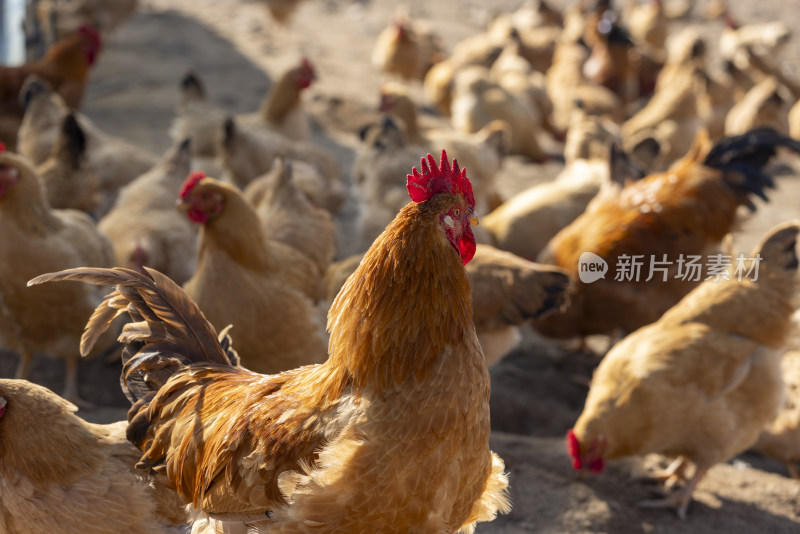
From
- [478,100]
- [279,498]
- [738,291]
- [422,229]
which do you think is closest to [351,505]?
[279,498]

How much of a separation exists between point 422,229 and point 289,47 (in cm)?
1208

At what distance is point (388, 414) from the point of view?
237 cm

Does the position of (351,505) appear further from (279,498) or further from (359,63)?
(359,63)

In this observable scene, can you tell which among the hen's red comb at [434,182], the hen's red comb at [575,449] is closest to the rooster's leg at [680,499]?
the hen's red comb at [575,449]

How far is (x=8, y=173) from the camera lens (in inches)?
169

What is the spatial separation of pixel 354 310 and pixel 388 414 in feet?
1.18

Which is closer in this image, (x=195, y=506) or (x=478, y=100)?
(x=195, y=506)

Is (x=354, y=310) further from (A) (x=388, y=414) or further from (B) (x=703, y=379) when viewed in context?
(B) (x=703, y=379)

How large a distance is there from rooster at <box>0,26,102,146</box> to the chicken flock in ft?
0.09

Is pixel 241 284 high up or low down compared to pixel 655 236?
down

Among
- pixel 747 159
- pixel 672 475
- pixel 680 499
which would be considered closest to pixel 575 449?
pixel 680 499

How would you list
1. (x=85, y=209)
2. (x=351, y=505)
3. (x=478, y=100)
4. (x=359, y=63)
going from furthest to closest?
1. (x=359, y=63)
2. (x=478, y=100)
3. (x=85, y=209)
4. (x=351, y=505)

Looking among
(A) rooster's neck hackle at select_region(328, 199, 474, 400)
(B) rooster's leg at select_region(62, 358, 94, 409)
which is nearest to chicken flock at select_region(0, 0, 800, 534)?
(A) rooster's neck hackle at select_region(328, 199, 474, 400)

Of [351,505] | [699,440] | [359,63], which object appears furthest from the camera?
[359,63]
